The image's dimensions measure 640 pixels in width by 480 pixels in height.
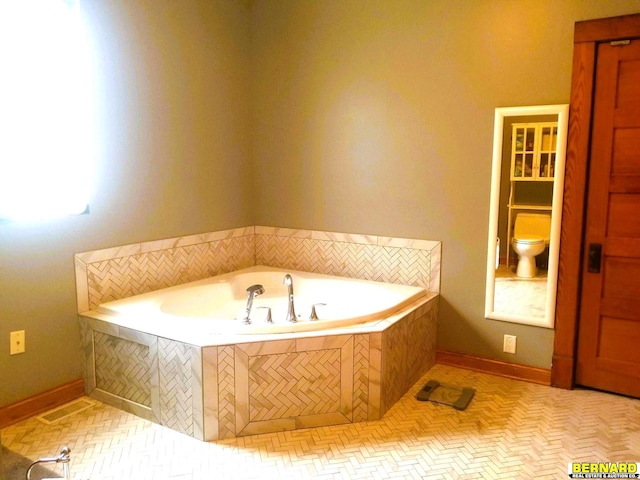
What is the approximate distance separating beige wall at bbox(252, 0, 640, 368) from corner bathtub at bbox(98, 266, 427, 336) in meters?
0.42

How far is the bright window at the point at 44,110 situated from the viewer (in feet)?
8.37

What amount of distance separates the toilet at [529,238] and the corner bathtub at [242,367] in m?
0.70

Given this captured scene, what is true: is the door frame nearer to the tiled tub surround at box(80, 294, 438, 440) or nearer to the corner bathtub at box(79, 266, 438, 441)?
the corner bathtub at box(79, 266, 438, 441)

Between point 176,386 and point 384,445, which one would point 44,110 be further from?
point 384,445

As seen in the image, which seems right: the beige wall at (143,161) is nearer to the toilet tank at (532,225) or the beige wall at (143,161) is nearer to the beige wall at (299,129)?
the beige wall at (299,129)

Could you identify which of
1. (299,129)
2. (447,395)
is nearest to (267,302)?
(299,129)

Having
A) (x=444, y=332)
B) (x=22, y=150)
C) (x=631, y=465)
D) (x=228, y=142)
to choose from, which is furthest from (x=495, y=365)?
(x=22, y=150)

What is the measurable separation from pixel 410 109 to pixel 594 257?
1.41m

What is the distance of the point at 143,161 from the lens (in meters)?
3.21

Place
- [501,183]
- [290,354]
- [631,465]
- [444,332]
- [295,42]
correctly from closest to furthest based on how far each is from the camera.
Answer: [631,465] < [290,354] < [501,183] < [444,332] < [295,42]

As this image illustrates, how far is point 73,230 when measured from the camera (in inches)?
111

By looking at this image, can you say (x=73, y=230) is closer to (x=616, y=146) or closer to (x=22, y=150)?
(x=22, y=150)

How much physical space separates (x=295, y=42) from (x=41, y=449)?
9.80 ft

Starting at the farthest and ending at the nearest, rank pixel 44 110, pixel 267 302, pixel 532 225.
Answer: pixel 267 302, pixel 532 225, pixel 44 110
